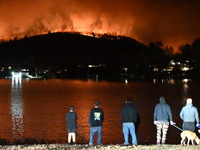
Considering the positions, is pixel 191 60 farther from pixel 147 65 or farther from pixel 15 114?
pixel 15 114

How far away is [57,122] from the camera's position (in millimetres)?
32781

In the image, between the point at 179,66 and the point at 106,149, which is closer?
the point at 106,149

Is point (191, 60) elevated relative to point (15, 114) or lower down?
elevated

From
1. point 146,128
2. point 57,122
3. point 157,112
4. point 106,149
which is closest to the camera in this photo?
point 106,149

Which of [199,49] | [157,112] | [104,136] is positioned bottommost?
[104,136]

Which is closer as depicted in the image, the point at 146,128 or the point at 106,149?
the point at 106,149

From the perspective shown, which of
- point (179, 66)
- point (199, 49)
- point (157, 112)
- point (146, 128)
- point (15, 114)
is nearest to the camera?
point (157, 112)

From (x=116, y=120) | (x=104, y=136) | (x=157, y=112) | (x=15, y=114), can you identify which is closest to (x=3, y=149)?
(x=157, y=112)

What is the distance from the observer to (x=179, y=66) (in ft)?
613

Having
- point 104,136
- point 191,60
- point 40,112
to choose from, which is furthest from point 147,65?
point 104,136

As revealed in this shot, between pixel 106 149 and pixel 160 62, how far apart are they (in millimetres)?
181102

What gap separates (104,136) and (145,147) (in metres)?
12.3

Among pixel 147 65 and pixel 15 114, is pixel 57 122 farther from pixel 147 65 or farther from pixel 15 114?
pixel 147 65

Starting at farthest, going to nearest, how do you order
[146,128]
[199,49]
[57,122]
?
[199,49]
[57,122]
[146,128]
